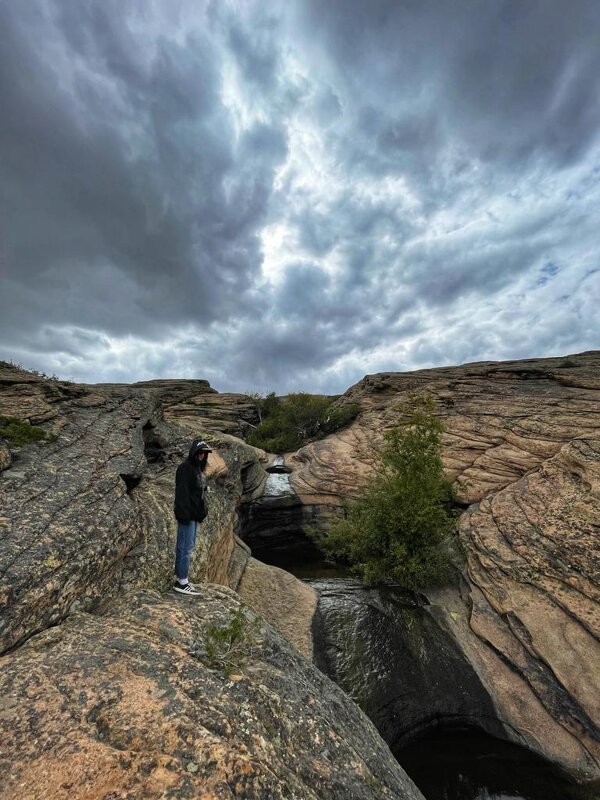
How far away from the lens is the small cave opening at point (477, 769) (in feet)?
31.4

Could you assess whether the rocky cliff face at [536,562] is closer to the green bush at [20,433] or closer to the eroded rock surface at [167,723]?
the eroded rock surface at [167,723]

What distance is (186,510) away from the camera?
28.0 feet

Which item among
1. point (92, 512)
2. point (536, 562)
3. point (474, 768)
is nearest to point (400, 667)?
point (474, 768)

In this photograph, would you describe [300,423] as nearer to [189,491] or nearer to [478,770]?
[478,770]

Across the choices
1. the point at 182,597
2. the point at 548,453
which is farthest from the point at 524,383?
the point at 182,597

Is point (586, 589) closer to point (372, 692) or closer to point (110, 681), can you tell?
point (372, 692)

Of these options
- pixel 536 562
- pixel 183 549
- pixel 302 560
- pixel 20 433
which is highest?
pixel 20 433

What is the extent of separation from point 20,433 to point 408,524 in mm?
15012

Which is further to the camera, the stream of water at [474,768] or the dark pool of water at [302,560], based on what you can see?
the dark pool of water at [302,560]

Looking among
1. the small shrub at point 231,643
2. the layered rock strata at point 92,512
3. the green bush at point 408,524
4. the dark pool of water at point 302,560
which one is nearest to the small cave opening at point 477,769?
the layered rock strata at point 92,512

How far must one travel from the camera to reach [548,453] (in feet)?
66.5

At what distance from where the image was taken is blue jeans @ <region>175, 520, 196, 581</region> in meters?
8.47

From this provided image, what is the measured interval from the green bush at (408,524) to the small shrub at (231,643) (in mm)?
10335

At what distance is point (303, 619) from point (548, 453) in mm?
15881
